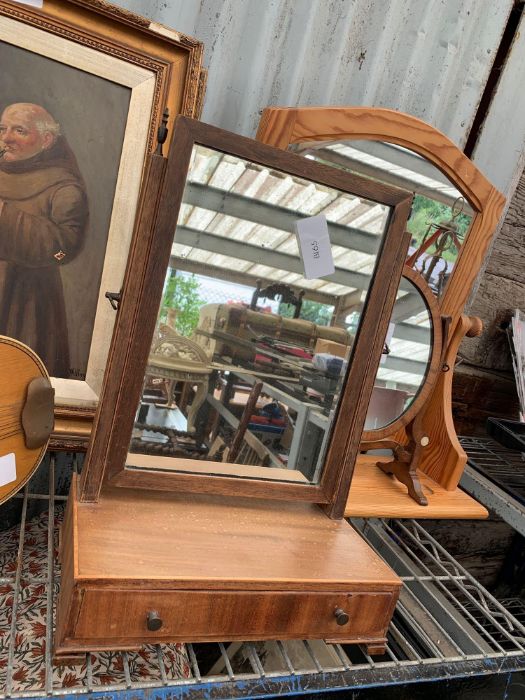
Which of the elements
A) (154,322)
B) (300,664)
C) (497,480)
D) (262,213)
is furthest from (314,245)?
(300,664)

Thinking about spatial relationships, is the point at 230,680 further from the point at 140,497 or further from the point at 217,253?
the point at 217,253

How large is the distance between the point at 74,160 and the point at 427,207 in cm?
74

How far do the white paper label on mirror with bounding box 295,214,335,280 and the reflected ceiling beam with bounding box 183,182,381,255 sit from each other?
11 mm

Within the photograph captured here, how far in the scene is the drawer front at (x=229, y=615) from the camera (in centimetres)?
69

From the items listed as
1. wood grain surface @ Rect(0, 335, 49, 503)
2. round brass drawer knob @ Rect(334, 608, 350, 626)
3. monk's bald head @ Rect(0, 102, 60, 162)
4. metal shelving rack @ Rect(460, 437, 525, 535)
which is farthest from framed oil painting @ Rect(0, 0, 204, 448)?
metal shelving rack @ Rect(460, 437, 525, 535)

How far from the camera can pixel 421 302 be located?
117 centimetres

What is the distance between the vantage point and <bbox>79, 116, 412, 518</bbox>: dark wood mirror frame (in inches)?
30.4

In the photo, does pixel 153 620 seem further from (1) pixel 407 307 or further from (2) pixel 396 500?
(1) pixel 407 307

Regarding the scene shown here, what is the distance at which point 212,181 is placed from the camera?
81 centimetres

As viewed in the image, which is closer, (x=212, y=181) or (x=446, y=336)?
(x=212, y=181)

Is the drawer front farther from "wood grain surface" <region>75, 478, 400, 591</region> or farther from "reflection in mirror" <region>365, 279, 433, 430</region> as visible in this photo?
"reflection in mirror" <region>365, 279, 433, 430</region>

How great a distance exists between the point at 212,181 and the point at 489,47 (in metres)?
1.02

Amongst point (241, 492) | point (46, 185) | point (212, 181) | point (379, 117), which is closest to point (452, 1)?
point (379, 117)

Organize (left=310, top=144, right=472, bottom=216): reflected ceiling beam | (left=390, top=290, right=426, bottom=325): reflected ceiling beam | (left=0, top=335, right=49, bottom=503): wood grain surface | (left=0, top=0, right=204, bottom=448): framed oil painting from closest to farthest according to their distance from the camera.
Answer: (left=0, top=335, right=49, bottom=503): wood grain surface < (left=0, top=0, right=204, bottom=448): framed oil painting < (left=310, top=144, right=472, bottom=216): reflected ceiling beam < (left=390, top=290, right=426, bottom=325): reflected ceiling beam
